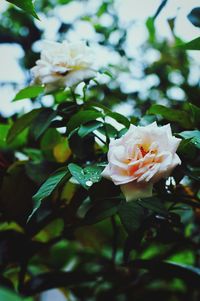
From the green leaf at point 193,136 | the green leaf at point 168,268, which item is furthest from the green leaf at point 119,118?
the green leaf at point 168,268

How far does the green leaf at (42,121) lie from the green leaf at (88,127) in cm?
13

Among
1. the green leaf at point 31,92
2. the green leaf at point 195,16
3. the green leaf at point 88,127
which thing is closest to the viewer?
the green leaf at point 88,127

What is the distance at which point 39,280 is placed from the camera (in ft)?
3.07

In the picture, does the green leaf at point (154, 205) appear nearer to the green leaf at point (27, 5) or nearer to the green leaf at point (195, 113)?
the green leaf at point (195, 113)

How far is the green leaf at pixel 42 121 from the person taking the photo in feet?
2.68

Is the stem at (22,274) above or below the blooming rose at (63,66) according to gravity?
below

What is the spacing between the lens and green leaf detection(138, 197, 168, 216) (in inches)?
24.7

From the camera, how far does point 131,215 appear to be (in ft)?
2.01

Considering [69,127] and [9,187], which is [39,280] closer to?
[9,187]

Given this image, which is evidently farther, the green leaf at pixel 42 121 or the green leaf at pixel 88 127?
the green leaf at pixel 42 121

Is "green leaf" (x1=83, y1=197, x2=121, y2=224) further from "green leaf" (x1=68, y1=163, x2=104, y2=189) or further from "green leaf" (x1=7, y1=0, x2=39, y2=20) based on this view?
"green leaf" (x1=7, y1=0, x2=39, y2=20)

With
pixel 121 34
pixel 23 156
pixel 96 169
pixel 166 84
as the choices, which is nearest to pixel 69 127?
pixel 96 169

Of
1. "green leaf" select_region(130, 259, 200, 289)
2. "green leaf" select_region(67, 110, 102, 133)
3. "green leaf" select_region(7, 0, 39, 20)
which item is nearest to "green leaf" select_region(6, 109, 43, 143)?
"green leaf" select_region(67, 110, 102, 133)

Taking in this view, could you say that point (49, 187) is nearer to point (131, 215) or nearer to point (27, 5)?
point (131, 215)
